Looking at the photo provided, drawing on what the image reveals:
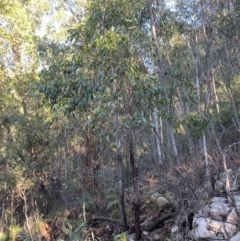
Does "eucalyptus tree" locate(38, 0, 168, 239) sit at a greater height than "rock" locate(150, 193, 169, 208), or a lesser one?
greater

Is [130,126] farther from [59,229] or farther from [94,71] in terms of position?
[59,229]

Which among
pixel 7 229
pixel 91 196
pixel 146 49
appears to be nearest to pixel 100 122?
pixel 146 49

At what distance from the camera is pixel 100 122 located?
7094 mm

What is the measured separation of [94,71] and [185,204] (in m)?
3.26

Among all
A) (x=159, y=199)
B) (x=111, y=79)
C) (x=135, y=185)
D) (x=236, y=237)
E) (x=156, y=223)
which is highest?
(x=111, y=79)

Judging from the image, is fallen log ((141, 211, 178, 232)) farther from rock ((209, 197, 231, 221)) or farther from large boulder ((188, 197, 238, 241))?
rock ((209, 197, 231, 221))

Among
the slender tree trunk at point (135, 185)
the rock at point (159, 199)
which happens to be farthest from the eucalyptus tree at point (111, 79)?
the rock at point (159, 199)

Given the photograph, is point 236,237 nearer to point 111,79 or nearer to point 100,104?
point 100,104

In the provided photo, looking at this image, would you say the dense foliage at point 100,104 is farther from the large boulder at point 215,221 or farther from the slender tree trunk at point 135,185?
the large boulder at point 215,221

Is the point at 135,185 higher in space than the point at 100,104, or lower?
lower

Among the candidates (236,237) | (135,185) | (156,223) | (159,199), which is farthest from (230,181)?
(159,199)

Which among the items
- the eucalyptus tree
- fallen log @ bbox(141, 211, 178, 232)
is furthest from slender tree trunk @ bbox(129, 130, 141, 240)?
fallen log @ bbox(141, 211, 178, 232)

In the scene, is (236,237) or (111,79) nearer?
(236,237)

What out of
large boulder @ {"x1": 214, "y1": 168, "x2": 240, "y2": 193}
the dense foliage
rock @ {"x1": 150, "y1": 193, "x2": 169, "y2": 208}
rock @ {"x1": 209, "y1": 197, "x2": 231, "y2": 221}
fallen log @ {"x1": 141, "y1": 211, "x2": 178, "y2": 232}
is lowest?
fallen log @ {"x1": 141, "y1": 211, "x2": 178, "y2": 232}
